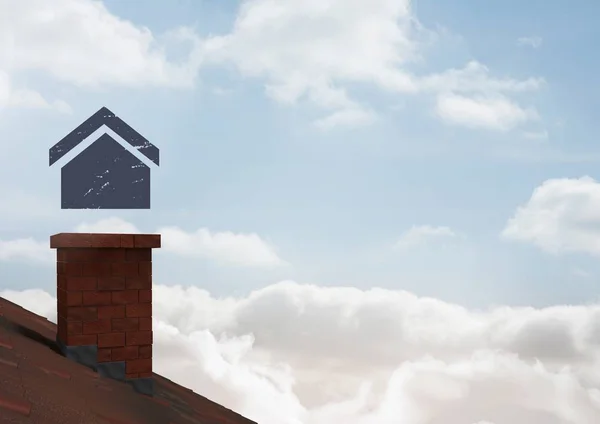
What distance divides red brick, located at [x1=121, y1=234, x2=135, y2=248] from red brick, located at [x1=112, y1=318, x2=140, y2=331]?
57 centimetres

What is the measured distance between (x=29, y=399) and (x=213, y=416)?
2.50 m

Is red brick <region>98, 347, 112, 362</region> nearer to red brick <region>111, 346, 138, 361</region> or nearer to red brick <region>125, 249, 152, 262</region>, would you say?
red brick <region>111, 346, 138, 361</region>

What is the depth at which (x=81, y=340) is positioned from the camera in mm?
4551

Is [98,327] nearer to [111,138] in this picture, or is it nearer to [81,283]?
[81,283]

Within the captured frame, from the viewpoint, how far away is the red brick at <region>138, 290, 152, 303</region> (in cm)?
461

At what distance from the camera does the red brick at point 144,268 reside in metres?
4.61

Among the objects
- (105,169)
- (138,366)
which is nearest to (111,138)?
(105,169)

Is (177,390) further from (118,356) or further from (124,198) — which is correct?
(124,198)

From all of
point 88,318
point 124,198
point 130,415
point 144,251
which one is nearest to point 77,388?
point 130,415

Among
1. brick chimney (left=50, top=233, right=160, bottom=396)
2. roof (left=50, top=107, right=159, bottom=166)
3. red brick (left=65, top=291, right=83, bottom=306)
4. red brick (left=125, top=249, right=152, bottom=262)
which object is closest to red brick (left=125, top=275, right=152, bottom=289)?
brick chimney (left=50, top=233, right=160, bottom=396)

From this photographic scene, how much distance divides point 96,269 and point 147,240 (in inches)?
16.9

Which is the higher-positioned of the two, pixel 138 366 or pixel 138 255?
pixel 138 255

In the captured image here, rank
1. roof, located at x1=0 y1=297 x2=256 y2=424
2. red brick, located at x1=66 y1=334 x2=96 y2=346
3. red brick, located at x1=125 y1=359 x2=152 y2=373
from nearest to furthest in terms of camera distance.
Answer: roof, located at x1=0 y1=297 x2=256 y2=424 → red brick, located at x1=66 y1=334 x2=96 y2=346 → red brick, located at x1=125 y1=359 x2=152 y2=373

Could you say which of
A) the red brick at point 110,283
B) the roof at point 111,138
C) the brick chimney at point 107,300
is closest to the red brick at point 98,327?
the brick chimney at point 107,300
